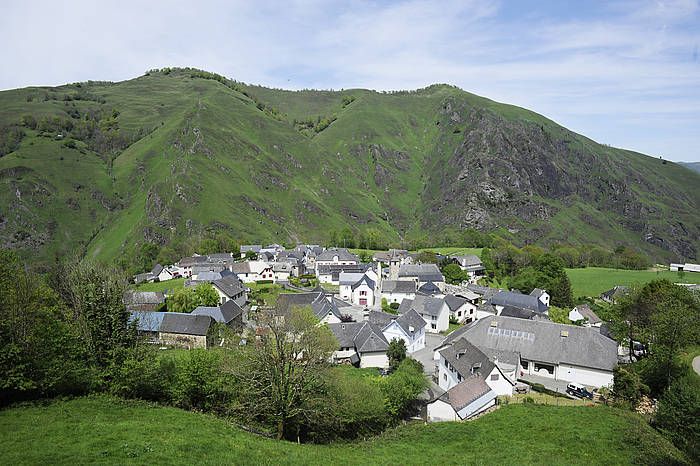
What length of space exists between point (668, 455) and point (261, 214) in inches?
6253

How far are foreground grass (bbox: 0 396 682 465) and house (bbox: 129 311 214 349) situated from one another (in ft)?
94.2

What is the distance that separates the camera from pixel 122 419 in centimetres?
2194

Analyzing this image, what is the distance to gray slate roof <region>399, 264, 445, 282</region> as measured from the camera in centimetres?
9131

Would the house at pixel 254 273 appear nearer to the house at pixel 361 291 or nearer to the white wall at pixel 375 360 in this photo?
the house at pixel 361 291

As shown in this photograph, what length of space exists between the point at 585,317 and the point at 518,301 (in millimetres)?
10555

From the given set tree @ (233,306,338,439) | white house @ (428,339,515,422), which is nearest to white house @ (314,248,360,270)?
white house @ (428,339,515,422)

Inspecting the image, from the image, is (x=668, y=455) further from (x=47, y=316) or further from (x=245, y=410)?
(x=47, y=316)

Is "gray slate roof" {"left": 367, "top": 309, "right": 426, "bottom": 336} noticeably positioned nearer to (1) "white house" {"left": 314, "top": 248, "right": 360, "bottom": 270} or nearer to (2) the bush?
(2) the bush

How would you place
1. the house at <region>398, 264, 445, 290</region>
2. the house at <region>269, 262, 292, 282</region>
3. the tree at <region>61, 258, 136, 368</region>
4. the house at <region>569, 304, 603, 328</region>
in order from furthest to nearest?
the house at <region>269, 262, 292, 282</region> → the house at <region>398, 264, 445, 290</region> → the house at <region>569, 304, 603, 328</region> → the tree at <region>61, 258, 136, 368</region>

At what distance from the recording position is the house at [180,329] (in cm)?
5295

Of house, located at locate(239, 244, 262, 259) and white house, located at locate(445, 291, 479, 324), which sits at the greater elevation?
house, located at locate(239, 244, 262, 259)

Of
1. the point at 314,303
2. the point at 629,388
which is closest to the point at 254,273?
the point at 314,303

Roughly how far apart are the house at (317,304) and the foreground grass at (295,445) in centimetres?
2791

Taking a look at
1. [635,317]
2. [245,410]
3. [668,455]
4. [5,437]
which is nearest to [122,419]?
[5,437]
